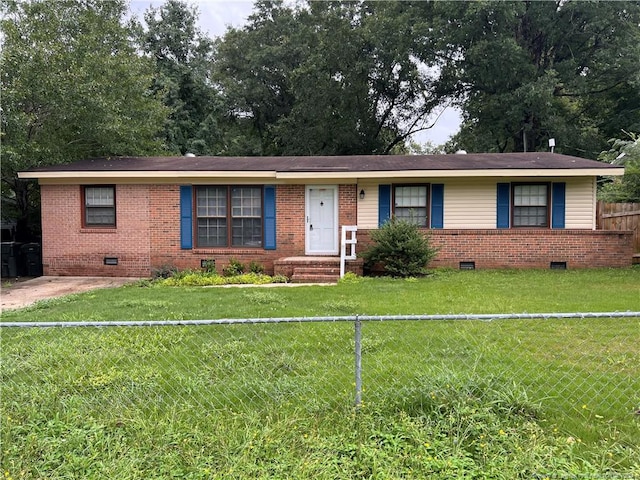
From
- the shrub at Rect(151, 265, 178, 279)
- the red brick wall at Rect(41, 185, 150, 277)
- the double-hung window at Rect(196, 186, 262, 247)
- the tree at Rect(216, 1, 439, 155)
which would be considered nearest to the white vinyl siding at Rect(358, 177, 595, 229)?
the double-hung window at Rect(196, 186, 262, 247)

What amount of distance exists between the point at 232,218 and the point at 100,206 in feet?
12.1

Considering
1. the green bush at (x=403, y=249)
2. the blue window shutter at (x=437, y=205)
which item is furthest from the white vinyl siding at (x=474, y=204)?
the green bush at (x=403, y=249)

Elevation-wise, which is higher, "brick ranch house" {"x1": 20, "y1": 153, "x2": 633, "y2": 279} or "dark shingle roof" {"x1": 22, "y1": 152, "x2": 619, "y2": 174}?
"dark shingle roof" {"x1": 22, "y1": 152, "x2": 619, "y2": 174}

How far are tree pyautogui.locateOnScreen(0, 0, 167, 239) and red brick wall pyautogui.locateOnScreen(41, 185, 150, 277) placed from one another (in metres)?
1.46

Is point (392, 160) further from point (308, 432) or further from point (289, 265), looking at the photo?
point (308, 432)

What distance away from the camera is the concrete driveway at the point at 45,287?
28.3 ft

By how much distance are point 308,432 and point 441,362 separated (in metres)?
1.60

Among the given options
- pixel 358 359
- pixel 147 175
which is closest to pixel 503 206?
pixel 147 175

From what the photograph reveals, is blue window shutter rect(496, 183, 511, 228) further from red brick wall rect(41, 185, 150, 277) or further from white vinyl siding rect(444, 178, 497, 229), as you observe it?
red brick wall rect(41, 185, 150, 277)

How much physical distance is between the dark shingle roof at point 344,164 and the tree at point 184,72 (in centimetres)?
1354

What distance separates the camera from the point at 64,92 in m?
12.2

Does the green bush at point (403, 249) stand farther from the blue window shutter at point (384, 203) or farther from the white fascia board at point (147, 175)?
the white fascia board at point (147, 175)

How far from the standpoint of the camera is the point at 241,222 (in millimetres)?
12336

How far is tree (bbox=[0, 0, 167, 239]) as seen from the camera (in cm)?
1166
